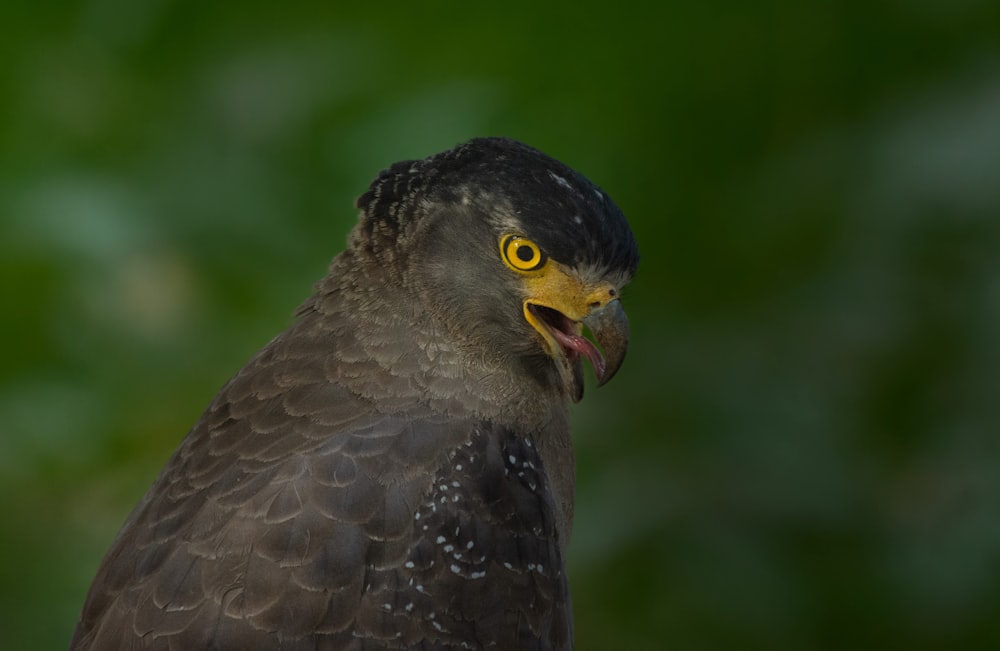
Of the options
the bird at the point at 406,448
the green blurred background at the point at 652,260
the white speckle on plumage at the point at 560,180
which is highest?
the green blurred background at the point at 652,260

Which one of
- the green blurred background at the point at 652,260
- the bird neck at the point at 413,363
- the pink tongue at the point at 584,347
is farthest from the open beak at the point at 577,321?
the green blurred background at the point at 652,260

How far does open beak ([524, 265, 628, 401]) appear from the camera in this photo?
2.99m

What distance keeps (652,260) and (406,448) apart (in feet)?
7.32

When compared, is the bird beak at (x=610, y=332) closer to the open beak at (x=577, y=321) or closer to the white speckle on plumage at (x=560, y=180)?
the open beak at (x=577, y=321)

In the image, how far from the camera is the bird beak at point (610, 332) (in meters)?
3.02

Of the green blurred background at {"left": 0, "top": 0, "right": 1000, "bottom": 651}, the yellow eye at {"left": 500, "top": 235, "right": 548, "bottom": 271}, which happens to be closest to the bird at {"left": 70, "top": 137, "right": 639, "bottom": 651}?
the yellow eye at {"left": 500, "top": 235, "right": 548, "bottom": 271}

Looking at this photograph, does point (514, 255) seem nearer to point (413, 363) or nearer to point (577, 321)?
point (577, 321)

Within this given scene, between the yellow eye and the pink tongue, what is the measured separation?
0.61ft

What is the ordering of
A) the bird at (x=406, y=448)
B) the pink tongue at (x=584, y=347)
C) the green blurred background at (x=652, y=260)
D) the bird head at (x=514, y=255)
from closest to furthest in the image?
the bird at (x=406, y=448), the bird head at (x=514, y=255), the pink tongue at (x=584, y=347), the green blurred background at (x=652, y=260)

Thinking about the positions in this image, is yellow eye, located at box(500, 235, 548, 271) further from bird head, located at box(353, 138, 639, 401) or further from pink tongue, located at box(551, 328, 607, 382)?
pink tongue, located at box(551, 328, 607, 382)

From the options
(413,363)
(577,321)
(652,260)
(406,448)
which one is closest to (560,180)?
(577,321)

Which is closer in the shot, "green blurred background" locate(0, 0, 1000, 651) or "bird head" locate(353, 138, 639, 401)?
"bird head" locate(353, 138, 639, 401)

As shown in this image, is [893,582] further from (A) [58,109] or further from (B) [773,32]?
(A) [58,109]

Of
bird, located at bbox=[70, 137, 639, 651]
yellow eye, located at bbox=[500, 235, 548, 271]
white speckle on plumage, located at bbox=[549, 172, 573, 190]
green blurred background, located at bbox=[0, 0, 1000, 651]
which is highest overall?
green blurred background, located at bbox=[0, 0, 1000, 651]
